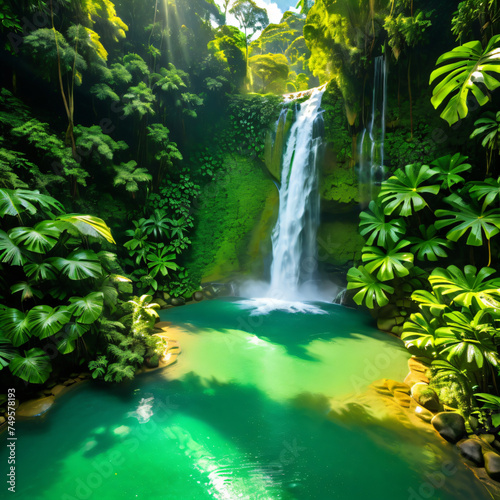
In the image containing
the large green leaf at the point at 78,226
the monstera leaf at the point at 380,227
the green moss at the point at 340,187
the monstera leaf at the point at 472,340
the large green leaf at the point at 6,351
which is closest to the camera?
the monstera leaf at the point at 472,340

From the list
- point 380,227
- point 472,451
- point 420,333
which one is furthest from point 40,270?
point 380,227

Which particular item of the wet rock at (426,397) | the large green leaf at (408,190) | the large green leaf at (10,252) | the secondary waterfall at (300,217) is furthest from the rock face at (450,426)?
the secondary waterfall at (300,217)

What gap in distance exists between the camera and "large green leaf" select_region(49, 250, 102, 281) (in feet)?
12.9

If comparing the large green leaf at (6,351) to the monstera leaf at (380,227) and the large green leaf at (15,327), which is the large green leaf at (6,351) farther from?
the monstera leaf at (380,227)

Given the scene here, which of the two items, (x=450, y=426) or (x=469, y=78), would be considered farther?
(x=469, y=78)

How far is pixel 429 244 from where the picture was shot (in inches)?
212

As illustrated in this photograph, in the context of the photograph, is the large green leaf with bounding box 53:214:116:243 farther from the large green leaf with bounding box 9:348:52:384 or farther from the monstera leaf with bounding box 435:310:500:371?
the monstera leaf with bounding box 435:310:500:371

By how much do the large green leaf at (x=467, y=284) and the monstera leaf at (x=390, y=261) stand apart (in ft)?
2.51

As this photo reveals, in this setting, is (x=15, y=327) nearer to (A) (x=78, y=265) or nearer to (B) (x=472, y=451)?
(A) (x=78, y=265)

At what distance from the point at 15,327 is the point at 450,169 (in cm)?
737

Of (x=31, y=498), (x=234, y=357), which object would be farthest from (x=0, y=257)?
(x=234, y=357)

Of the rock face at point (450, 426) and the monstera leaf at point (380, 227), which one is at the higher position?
the monstera leaf at point (380, 227)

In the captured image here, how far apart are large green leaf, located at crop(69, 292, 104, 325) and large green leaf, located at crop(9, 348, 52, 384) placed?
0.58 m

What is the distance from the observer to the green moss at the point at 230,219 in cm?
936
